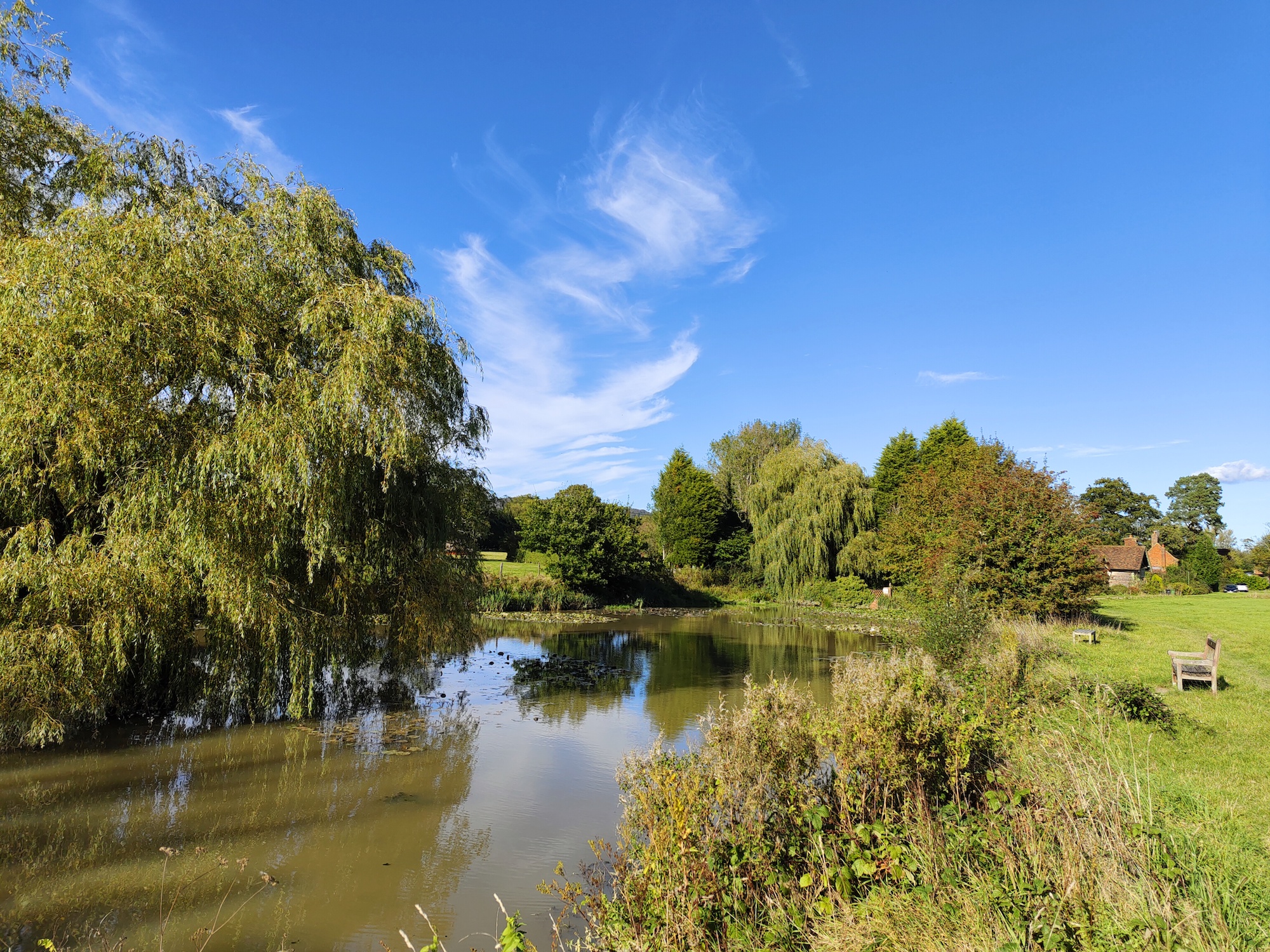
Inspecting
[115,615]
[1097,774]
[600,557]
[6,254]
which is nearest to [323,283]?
[6,254]

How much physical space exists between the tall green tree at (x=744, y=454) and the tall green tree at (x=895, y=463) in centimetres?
812

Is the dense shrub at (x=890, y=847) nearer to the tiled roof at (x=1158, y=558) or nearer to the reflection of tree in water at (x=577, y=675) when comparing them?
the reflection of tree in water at (x=577, y=675)

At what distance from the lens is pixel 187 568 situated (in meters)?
9.24

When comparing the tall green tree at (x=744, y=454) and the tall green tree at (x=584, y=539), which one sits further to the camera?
the tall green tree at (x=744, y=454)

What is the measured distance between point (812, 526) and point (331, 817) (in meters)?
31.4

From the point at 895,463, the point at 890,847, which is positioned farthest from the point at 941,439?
the point at 890,847

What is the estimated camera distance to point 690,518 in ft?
157

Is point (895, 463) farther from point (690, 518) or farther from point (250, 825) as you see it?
point (250, 825)

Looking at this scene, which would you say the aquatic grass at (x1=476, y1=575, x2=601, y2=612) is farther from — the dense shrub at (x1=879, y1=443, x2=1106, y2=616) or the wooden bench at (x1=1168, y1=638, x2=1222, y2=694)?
the wooden bench at (x1=1168, y1=638, x2=1222, y2=694)

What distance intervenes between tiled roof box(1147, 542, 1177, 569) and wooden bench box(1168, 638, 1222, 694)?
50013mm

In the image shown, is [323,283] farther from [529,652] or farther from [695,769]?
Answer: [529,652]

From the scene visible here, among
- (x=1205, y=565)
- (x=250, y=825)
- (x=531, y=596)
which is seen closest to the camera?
(x=250, y=825)

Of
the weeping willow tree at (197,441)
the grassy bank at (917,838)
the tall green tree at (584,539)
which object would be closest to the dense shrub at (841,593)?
the tall green tree at (584,539)

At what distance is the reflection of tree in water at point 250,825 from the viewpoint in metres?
5.60
